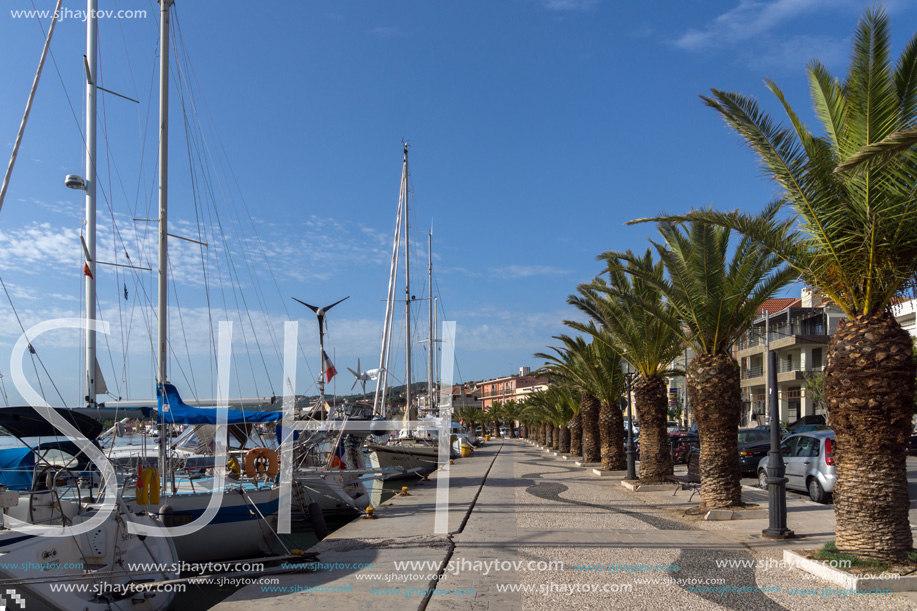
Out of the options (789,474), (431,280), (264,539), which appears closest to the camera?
(264,539)

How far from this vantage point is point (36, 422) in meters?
10.4

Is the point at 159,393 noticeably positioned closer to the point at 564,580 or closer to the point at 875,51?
the point at 564,580

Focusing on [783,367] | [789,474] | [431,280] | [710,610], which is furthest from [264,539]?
[783,367]

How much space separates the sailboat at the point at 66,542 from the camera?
787 centimetres

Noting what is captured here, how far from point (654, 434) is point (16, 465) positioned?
14748 millimetres

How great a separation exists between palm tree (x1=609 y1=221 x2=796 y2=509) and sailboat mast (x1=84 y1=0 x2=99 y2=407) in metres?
11.1

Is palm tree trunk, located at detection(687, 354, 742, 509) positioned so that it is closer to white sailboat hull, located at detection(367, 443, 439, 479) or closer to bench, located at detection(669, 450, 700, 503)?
bench, located at detection(669, 450, 700, 503)

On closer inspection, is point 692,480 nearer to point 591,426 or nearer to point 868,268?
point 868,268

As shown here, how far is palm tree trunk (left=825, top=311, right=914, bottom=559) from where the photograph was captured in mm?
7809

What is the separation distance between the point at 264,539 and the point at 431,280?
3764 cm

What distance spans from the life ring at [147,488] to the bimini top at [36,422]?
1.18 metres

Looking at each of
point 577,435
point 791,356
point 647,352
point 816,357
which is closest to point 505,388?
point 791,356

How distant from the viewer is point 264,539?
14.3 m

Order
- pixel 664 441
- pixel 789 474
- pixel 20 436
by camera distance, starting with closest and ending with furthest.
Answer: pixel 20 436, pixel 789 474, pixel 664 441
